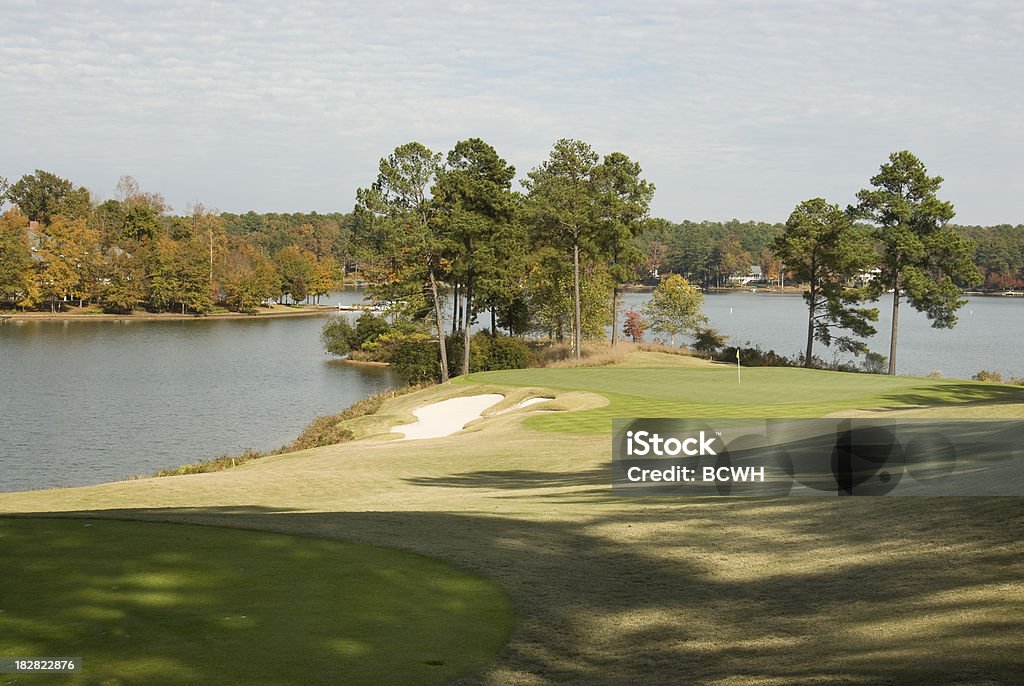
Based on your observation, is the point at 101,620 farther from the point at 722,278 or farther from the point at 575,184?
the point at 722,278

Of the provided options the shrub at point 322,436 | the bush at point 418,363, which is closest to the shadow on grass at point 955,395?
the shrub at point 322,436

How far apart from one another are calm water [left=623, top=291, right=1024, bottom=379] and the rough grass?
5668cm

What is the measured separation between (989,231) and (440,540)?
209m

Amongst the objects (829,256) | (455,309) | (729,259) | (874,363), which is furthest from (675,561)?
(729,259)

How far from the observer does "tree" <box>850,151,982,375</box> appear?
59.2 metres

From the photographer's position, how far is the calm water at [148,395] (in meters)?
35.4

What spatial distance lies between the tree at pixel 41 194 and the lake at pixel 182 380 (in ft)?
146

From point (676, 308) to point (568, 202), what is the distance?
1226 inches

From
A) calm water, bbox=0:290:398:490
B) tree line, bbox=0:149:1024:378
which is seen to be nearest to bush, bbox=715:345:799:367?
tree line, bbox=0:149:1024:378

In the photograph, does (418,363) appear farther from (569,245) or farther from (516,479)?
(516,479)

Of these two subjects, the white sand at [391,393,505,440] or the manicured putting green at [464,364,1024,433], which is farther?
the white sand at [391,393,505,440]

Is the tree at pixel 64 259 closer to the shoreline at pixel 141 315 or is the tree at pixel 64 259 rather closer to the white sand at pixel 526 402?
the shoreline at pixel 141 315

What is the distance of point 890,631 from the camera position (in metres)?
7.68
